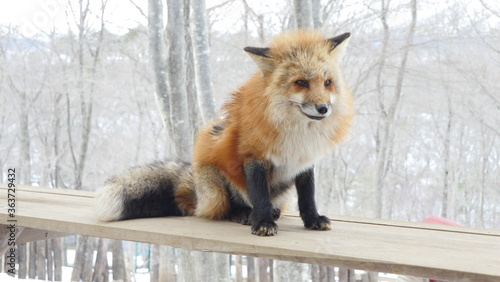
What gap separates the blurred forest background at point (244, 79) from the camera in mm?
5082

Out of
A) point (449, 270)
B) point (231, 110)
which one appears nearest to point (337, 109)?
point (231, 110)

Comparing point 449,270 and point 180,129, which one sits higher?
point 180,129

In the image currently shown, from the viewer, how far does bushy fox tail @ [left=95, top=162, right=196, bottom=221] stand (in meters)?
1.54

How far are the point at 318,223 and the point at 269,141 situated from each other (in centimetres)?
34

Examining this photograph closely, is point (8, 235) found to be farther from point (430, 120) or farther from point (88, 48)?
point (430, 120)

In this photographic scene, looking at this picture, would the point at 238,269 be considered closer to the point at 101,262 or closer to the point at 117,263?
the point at 117,263

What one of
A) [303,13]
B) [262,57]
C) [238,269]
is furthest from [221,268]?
[262,57]

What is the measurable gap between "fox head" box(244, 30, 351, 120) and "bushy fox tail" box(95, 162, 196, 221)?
1.85 ft

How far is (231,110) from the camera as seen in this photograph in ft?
5.02

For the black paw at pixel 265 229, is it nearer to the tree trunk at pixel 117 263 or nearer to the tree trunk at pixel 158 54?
the tree trunk at pixel 158 54

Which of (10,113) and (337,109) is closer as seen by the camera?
(337,109)

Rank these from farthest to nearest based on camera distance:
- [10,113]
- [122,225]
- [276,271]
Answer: [10,113], [276,271], [122,225]

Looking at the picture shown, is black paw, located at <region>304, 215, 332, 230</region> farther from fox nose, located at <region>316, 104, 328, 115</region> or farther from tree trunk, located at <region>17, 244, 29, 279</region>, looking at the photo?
tree trunk, located at <region>17, 244, 29, 279</region>

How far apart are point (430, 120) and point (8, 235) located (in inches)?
222
